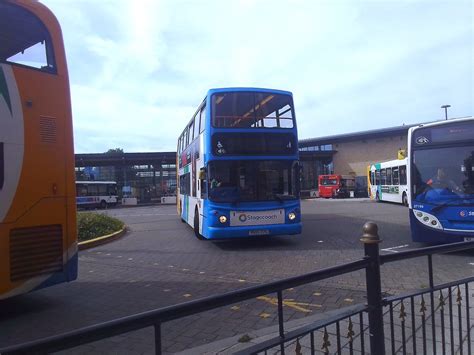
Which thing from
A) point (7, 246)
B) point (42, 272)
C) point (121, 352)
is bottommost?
point (121, 352)

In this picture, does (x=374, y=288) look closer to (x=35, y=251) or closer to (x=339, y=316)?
(x=339, y=316)

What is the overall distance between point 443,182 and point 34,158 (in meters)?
8.03

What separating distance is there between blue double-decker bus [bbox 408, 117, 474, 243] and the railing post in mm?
6718

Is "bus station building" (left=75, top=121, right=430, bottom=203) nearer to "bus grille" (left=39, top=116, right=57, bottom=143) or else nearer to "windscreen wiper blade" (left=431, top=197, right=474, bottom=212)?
"windscreen wiper blade" (left=431, top=197, right=474, bottom=212)

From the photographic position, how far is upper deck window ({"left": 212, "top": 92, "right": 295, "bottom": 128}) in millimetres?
10258

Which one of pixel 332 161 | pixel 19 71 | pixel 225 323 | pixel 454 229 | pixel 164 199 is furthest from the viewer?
pixel 332 161

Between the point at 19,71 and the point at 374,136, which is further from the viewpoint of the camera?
the point at 374,136

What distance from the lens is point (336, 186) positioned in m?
41.9

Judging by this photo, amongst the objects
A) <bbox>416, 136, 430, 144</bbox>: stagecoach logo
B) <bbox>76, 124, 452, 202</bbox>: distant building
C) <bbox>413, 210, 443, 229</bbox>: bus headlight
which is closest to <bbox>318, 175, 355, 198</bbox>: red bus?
<bbox>76, 124, 452, 202</bbox>: distant building

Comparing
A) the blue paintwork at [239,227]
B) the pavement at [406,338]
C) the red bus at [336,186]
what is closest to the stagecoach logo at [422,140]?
the blue paintwork at [239,227]

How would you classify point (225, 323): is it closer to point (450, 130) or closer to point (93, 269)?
point (93, 269)

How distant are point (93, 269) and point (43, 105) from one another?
424 cm

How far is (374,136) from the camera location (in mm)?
47781

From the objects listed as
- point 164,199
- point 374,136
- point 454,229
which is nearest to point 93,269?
point 454,229
